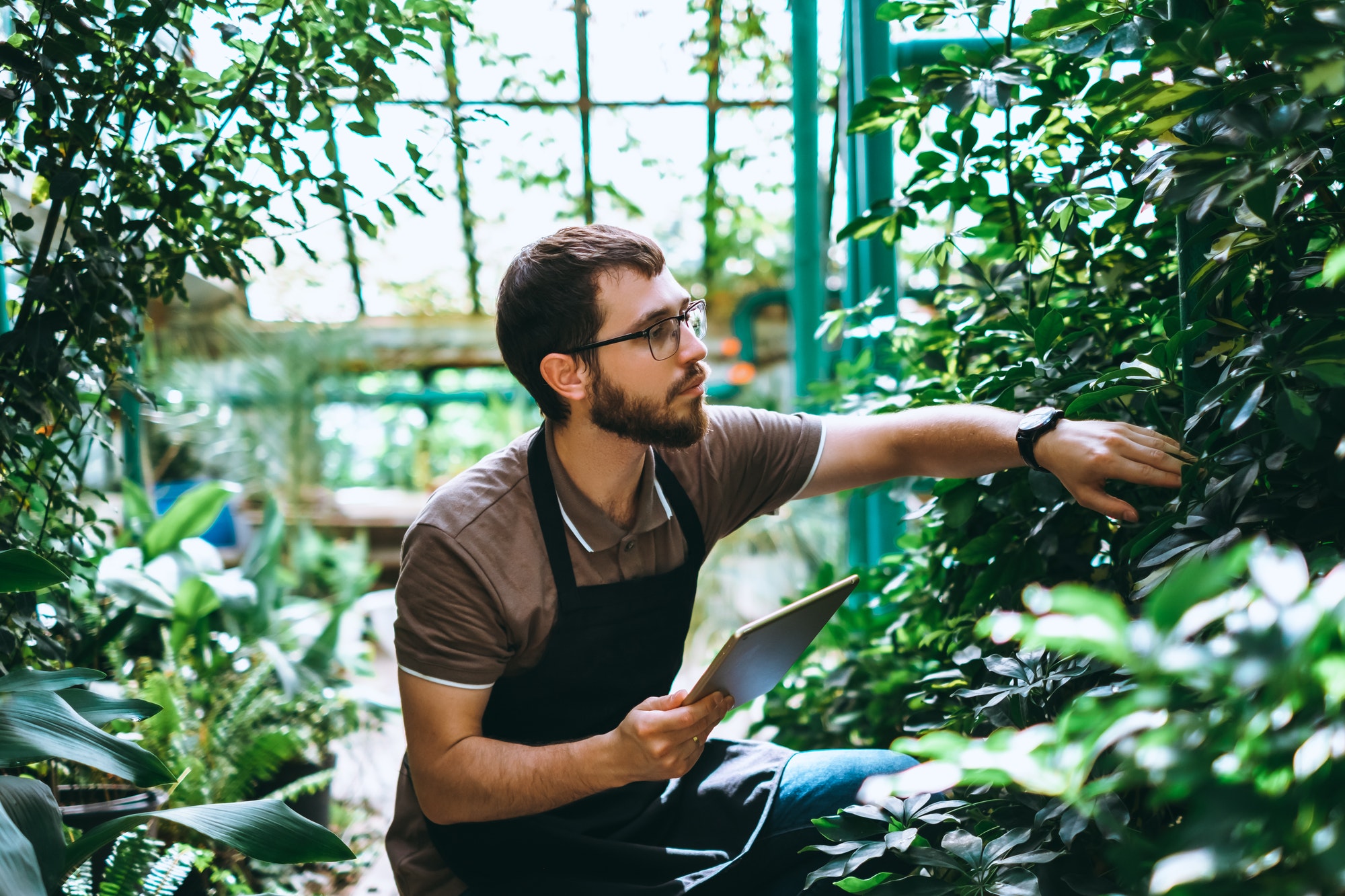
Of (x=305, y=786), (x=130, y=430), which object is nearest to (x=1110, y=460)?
(x=130, y=430)

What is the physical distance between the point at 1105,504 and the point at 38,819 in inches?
50.2

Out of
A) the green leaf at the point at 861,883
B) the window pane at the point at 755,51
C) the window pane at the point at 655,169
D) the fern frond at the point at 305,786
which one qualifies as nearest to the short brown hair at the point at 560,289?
the green leaf at the point at 861,883

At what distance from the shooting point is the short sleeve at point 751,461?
5.41ft

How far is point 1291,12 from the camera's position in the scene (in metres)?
0.83

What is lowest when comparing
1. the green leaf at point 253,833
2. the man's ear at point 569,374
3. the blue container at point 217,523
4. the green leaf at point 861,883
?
the blue container at point 217,523

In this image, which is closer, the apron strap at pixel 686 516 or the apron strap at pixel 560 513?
the apron strap at pixel 560 513

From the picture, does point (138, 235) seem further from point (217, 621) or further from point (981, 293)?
point (217, 621)

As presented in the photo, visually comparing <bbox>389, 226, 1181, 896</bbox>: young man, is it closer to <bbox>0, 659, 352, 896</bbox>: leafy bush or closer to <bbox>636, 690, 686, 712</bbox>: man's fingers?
<bbox>636, 690, 686, 712</bbox>: man's fingers

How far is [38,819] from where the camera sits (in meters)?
1.07

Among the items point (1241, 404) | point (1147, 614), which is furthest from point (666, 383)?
point (1147, 614)

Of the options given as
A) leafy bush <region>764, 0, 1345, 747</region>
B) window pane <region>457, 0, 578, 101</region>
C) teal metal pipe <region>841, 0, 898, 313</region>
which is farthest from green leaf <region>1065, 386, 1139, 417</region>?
window pane <region>457, 0, 578, 101</region>

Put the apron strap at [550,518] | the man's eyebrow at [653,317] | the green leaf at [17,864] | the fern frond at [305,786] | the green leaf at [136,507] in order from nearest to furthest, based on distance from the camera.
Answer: the green leaf at [17,864], the apron strap at [550,518], the man's eyebrow at [653,317], the fern frond at [305,786], the green leaf at [136,507]

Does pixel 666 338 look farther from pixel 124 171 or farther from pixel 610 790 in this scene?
pixel 124 171

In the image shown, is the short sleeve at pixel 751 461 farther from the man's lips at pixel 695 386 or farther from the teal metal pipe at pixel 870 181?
the teal metal pipe at pixel 870 181
